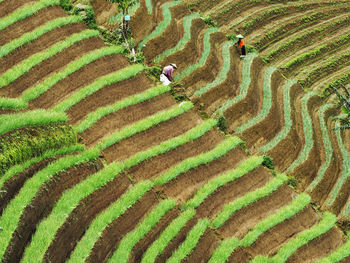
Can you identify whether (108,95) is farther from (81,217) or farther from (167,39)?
(167,39)

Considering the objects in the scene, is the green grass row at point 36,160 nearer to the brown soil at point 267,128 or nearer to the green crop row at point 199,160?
the green crop row at point 199,160

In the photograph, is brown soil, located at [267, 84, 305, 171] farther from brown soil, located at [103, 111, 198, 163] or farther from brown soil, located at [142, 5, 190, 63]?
brown soil, located at [142, 5, 190, 63]

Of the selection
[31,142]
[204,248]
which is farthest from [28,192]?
[204,248]

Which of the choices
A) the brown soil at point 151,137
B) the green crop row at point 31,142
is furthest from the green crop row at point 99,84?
the brown soil at point 151,137

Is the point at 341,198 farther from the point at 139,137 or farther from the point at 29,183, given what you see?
the point at 29,183

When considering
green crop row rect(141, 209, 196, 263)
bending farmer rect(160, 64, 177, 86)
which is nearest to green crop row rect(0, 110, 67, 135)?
green crop row rect(141, 209, 196, 263)

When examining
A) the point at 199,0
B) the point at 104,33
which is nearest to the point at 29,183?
the point at 104,33
